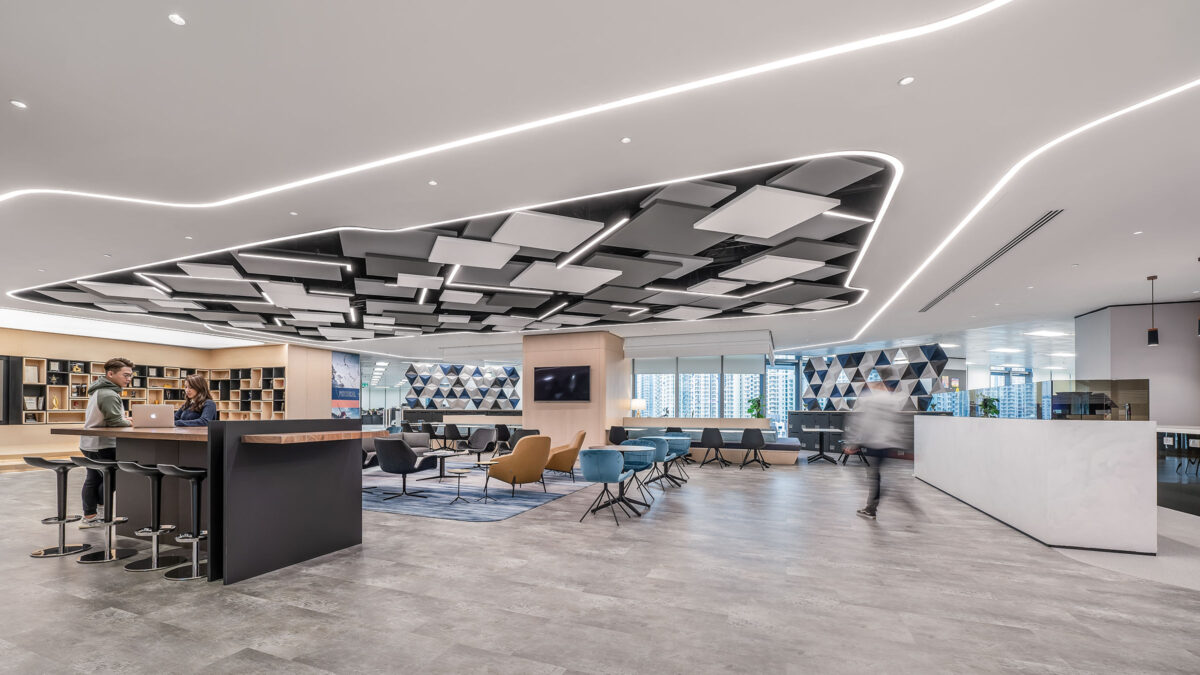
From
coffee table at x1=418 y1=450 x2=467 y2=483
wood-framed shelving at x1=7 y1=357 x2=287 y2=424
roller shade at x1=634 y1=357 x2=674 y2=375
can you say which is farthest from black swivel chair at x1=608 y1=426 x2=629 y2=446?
wood-framed shelving at x1=7 y1=357 x2=287 y2=424

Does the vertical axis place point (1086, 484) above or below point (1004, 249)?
below

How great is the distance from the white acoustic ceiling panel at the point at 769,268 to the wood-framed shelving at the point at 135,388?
1072cm

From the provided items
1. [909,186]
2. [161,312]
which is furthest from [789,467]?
[161,312]

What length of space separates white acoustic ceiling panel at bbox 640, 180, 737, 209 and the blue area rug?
386 centimetres

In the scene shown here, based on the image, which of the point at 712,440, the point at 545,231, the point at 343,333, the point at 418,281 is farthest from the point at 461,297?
the point at 712,440

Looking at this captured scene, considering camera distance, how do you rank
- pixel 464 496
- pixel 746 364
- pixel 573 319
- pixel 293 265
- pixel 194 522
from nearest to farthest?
pixel 194 522
pixel 293 265
pixel 464 496
pixel 573 319
pixel 746 364

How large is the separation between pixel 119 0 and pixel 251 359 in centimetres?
1561

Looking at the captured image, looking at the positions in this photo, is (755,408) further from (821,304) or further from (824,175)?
(824,175)

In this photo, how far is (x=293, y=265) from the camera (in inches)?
259

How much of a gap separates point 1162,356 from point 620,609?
10121mm

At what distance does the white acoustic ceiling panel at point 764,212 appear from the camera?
4328 mm

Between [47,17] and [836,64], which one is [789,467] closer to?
[836,64]

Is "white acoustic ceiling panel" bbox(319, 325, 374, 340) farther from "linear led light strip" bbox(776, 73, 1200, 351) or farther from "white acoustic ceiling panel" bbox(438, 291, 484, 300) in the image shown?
"linear led light strip" bbox(776, 73, 1200, 351)

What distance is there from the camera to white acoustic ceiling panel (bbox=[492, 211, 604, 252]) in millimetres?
4982
